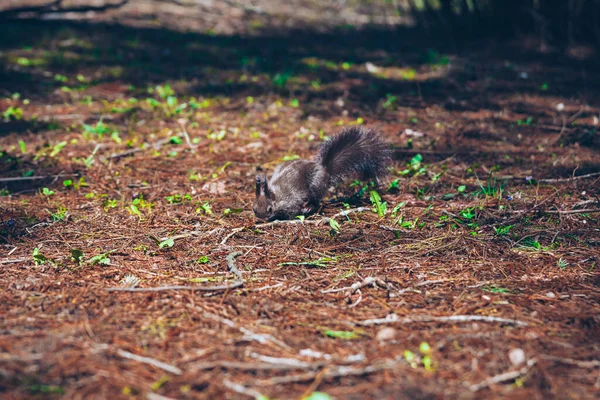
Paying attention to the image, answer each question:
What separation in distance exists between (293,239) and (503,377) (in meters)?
1.66

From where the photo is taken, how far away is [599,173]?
4312 mm

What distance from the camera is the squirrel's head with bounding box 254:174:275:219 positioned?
153 inches

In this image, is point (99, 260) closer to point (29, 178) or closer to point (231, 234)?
point (231, 234)

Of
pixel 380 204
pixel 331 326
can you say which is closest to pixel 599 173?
pixel 380 204

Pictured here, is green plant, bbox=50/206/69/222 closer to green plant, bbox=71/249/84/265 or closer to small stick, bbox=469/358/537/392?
green plant, bbox=71/249/84/265

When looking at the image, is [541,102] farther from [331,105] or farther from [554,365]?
[554,365]

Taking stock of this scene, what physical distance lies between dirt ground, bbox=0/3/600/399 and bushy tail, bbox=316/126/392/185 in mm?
241

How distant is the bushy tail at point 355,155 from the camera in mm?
4074

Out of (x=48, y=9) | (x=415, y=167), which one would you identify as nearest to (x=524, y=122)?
(x=415, y=167)

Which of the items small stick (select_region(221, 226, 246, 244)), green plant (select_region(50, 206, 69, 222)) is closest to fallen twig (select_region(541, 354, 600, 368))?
small stick (select_region(221, 226, 246, 244))

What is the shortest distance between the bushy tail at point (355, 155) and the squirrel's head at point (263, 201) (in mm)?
495

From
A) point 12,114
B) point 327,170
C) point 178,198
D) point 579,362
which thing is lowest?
point 579,362

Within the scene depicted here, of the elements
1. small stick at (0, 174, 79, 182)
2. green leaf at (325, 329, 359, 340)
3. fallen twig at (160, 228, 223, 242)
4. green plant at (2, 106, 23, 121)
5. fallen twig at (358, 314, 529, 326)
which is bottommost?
fallen twig at (358, 314, 529, 326)

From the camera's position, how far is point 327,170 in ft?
13.5
